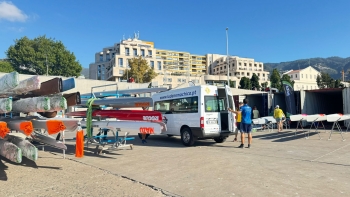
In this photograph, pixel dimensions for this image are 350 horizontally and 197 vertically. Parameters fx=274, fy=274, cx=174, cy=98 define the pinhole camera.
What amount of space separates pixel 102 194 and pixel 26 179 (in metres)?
2.28

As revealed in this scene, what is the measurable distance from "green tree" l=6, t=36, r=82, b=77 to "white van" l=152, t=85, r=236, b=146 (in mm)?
62894

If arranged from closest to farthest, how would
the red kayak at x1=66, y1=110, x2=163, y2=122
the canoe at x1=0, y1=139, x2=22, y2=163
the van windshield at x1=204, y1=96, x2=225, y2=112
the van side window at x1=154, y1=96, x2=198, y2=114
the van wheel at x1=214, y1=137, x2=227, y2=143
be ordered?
the canoe at x1=0, y1=139, x2=22, y2=163 < the red kayak at x1=66, y1=110, x2=163, y2=122 < the van windshield at x1=204, y1=96, x2=225, y2=112 < the van side window at x1=154, y1=96, x2=198, y2=114 < the van wheel at x1=214, y1=137, x2=227, y2=143

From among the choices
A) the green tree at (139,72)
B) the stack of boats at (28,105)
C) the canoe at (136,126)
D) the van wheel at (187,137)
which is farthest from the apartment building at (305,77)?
the stack of boats at (28,105)

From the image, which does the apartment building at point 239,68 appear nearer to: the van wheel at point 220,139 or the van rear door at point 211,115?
the van wheel at point 220,139

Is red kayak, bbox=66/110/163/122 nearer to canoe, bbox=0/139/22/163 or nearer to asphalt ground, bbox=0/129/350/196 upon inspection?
asphalt ground, bbox=0/129/350/196

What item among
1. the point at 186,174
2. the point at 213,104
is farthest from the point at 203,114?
the point at 186,174

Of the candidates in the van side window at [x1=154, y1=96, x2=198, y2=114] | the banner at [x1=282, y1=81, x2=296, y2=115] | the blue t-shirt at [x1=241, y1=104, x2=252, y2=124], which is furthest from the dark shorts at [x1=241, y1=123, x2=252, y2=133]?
the banner at [x1=282, y1=81, x2=296, y2=115]

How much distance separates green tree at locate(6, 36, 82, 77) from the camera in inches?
2549

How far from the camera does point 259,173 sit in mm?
6355

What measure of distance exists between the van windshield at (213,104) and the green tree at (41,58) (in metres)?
64.0

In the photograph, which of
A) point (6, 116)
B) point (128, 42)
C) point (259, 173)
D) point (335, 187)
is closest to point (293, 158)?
point (259, 173)

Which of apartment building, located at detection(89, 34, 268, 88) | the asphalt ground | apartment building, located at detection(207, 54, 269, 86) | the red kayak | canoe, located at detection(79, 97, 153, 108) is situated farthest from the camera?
apartment building, located at detection(207, 54, 269, 86)

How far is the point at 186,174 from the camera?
21.0 feet

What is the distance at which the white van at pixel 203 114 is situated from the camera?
1032 cm
